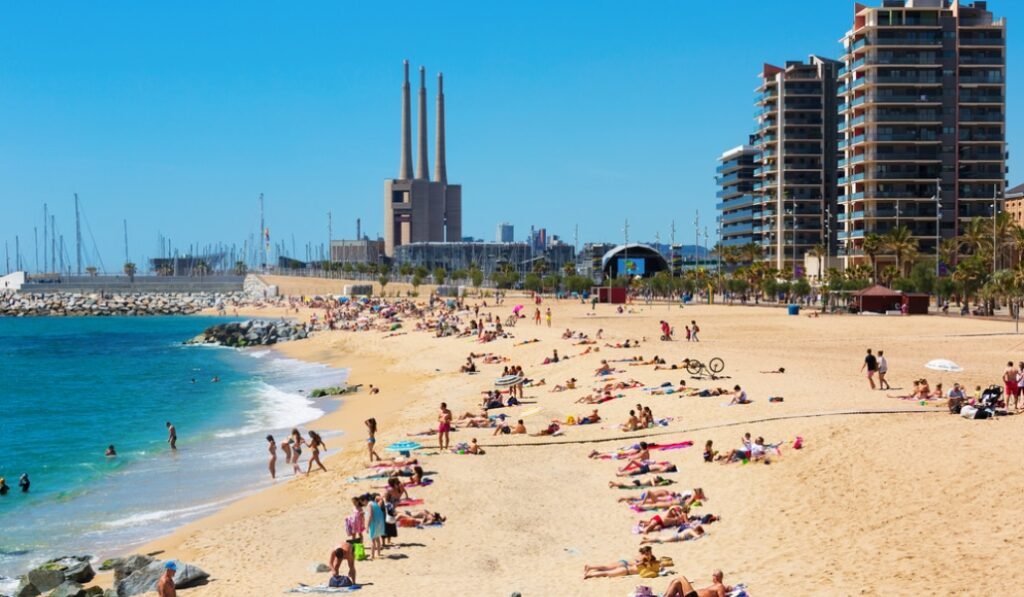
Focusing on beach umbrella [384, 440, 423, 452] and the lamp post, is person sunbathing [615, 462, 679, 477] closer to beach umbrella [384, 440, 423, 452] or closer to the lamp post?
beach umbrella [384, 440, 423, 452]

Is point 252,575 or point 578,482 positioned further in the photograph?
point 578,482

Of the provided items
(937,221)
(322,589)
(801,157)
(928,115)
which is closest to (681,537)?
(322,589)

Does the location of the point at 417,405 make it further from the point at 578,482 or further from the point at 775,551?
the point at 775,551

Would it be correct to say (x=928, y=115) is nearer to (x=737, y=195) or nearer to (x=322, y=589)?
(x=737, y=195)

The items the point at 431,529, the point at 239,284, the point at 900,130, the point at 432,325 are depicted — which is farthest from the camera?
the point at 239,284

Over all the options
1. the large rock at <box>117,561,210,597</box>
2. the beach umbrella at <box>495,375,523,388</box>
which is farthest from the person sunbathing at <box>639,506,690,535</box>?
the beach umbrella at <box>495,375,523,388</box>

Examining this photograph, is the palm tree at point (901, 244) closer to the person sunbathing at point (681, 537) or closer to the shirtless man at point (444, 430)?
the shirtless man at point (444, 430)

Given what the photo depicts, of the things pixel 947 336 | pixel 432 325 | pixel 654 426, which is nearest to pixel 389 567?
pixel 654 426
